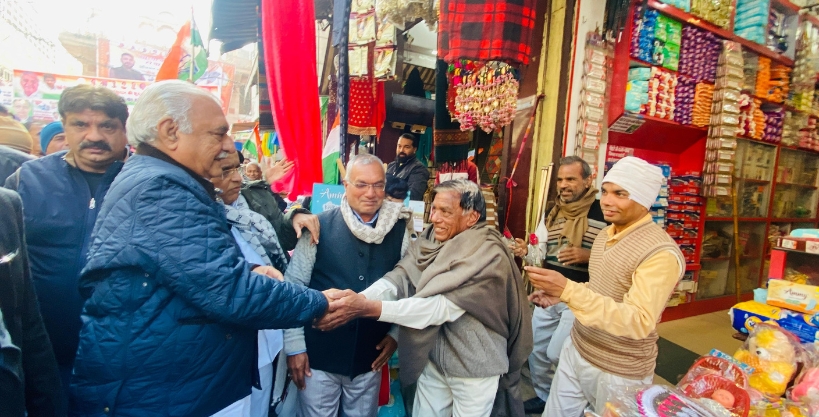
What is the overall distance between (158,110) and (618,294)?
2027 millimetres

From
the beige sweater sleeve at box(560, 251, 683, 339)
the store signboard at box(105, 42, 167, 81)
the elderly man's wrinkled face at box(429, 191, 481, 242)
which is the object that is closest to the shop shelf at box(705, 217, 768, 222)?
the beige sweater sleeve at box(560, 251, 683, 339)

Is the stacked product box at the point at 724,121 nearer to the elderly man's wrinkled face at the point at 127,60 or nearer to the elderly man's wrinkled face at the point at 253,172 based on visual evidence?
the elderly man's wrinkled face at the point at 253,172

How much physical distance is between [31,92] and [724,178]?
18.8 meters

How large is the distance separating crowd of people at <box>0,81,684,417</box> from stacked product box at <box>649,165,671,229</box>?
2.68 m

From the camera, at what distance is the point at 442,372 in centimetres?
188

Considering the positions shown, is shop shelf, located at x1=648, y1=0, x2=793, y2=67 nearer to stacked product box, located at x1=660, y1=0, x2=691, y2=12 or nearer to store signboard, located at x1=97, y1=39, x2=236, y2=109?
stacked product box, located at x1=660, y1=0, x2=691, y2=12

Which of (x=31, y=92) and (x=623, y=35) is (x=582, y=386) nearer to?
(x=623, y=35)

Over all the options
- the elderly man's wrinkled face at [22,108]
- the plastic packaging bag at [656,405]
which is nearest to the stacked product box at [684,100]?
the plastic packaging bag at [656,405]

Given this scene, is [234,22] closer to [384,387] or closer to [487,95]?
[487,95]

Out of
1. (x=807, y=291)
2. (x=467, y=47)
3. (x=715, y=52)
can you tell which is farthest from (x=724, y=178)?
(x=467, y=47)

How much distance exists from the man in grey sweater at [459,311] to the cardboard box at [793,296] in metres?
1.55

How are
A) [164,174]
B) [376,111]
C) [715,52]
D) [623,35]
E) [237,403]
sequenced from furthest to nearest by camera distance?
[376,111]
[715,52]
[623,35]
[237,403]
[164,174]

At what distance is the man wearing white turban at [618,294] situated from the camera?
148 cm

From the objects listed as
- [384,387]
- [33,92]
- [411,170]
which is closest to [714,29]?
[411,170]
